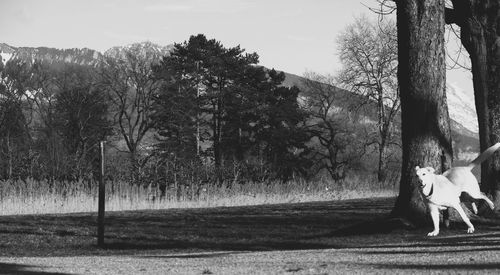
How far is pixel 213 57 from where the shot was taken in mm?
69375

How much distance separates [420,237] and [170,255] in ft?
13.8

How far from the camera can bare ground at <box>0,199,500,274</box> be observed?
385 inches

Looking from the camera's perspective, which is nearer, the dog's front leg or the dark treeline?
the dog's front leg

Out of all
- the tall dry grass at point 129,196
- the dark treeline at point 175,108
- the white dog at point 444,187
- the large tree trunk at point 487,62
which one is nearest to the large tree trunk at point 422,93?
the white dog at point 444,187

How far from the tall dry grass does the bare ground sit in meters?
2.74

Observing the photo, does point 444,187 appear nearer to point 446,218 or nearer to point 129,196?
point 446,218

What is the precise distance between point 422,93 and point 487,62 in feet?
11.5

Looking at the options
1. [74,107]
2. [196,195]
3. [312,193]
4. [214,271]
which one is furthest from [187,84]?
[214,271]

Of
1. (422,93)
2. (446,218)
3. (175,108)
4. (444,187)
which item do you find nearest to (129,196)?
(422,93)

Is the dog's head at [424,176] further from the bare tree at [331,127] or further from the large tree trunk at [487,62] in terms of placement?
the bare tree at [331,127]

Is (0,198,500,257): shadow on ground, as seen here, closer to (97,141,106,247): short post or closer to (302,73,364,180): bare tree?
(97,141,106,247): short post

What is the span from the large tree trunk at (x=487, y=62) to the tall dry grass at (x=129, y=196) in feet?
37.2

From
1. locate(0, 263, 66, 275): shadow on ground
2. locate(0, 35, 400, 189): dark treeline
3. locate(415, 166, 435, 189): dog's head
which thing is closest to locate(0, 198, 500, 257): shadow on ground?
locate(415, 166, 435, 189): dog's head

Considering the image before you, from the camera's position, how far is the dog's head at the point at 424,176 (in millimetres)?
12453
